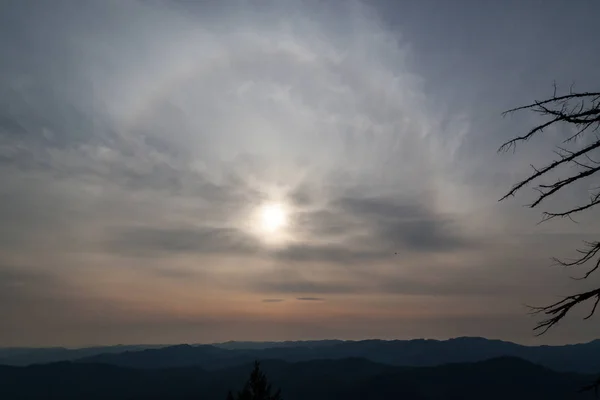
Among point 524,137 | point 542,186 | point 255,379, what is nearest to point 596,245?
point 542,186

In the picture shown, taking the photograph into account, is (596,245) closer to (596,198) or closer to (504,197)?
(596,198)

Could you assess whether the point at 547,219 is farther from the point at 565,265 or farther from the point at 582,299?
the point at 582,299

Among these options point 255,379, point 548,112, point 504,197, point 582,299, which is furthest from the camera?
point 255,379

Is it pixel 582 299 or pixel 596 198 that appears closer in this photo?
pixel 582 299

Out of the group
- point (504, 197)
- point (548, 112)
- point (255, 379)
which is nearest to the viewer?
point (548, 112)

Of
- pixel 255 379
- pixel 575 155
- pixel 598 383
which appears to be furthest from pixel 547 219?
pixel 255 379

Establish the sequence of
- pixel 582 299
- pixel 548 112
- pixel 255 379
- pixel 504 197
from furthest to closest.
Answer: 1. pixel 255 379
2. pixel 504 197
3. pixel 548 112
4. pixel 582 299

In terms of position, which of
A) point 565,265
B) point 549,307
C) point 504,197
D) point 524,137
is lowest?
point 549,307

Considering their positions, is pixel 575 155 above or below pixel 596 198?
above

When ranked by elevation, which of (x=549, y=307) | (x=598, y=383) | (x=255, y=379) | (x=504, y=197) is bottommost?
(x=255, y=379)
